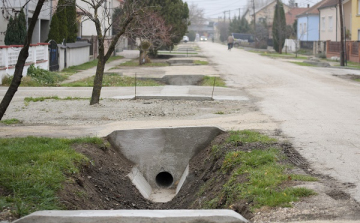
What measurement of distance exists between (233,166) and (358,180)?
1975mm

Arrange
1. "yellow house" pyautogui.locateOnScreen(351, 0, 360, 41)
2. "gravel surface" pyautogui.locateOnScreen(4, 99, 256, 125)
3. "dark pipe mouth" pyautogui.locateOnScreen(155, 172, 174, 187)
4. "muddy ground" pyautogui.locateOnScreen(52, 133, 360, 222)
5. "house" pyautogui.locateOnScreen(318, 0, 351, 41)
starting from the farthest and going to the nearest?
"house" pyautogui.locateOnScreen(318, 0, 351, 41) → "yellow house" pyautogui.locateOnScreen(351, 0, 360, 41) → "gravel surface" pyautogui.locateOnScreen(4, 99, 256, 125) → "dark pipe mouth" pyautogui.locateOnScreen(155, 172, 174, 187) → "muddy ground" pyautogui.locateOnScreen(52, 133, 360, 222)

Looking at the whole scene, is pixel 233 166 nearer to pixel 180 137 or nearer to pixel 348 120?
pixel 180 137

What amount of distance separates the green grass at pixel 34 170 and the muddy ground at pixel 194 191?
193 millimetres

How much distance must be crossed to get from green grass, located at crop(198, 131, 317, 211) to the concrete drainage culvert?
1944mm

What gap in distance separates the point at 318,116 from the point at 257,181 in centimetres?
676

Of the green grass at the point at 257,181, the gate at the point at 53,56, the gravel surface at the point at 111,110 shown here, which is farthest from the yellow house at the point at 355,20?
the green grass at the point at 257,181

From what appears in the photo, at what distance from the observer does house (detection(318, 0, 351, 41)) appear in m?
51.7

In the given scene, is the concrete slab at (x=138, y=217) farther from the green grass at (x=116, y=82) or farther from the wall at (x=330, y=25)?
the wall at (x=330, y=25)

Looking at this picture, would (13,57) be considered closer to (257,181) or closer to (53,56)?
(53,56)

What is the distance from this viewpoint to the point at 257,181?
725 centimetres

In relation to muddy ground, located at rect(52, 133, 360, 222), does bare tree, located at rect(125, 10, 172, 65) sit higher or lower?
higher

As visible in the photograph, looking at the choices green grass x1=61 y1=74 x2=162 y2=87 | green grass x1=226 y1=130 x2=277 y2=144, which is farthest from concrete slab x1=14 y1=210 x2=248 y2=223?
green grass x1=61 y1=74 x2=162 y2=87

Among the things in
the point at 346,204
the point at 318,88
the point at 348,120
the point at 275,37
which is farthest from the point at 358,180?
the point at 275,37

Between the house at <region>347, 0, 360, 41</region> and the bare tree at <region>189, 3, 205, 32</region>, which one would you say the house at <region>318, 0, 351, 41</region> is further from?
the bare tree at <region>189, 3, 205, 32</region>
